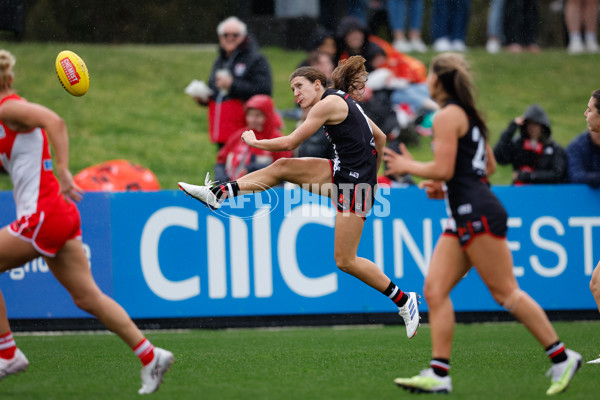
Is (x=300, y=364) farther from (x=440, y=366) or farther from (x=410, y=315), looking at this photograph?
(x=440, y=366)

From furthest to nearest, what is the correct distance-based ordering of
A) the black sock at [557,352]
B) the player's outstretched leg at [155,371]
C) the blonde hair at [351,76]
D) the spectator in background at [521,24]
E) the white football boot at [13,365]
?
the spectator in background at [521,24]
the blonde hair at [351,76]
the white football boot at [13,365]
the player's outstretched leg at [155,371]
the black sock at [557,352]

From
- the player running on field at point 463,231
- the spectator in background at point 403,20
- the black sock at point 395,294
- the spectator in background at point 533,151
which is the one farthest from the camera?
the spectator in background at point 403,20

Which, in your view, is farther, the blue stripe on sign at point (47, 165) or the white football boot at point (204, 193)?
the white football boot at point (204, 193)

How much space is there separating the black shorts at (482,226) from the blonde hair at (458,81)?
55cm

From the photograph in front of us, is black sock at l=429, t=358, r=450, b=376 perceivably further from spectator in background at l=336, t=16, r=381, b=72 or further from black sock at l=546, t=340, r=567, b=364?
spectator in background at l=336, t=16, r=381, b=72

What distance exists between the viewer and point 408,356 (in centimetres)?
750

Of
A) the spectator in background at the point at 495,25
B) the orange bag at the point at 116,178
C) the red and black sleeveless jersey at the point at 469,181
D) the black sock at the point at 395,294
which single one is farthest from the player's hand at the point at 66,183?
the spectator in background at the point at 495,25

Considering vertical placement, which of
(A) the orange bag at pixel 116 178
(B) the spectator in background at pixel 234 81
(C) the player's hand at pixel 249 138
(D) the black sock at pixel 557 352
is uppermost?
(B) the spectator in background at pixel 234 81

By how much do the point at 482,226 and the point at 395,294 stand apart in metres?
2.14

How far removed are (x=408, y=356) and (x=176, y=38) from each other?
17.3 m

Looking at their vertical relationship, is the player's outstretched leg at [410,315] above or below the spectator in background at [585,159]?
below

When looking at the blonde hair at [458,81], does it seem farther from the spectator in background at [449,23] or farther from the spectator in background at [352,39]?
the spectator in background at [449,23]

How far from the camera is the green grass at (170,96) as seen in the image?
1418 cm

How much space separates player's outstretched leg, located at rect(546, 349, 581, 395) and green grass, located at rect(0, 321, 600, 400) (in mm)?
78
